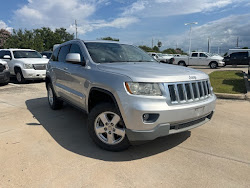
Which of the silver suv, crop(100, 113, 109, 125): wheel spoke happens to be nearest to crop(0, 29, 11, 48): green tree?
the silver suv

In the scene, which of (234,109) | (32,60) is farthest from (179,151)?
(32,60)

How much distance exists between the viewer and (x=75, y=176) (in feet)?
8.26

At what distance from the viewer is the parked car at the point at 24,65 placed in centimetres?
977

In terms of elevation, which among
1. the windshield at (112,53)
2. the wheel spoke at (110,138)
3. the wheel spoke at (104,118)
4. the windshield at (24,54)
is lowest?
the wheel spoke at (110,138)

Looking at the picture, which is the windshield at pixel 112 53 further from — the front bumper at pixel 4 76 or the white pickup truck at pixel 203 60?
the white pickup truck at pixel 203 60

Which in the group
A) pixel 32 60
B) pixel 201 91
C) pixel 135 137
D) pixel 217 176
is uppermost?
pixel 32 60

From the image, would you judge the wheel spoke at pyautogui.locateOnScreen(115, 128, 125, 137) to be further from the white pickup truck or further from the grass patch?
the white pickup truck

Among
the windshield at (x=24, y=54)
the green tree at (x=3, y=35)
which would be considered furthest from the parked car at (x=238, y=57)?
the green tree at (x=3, y=35)

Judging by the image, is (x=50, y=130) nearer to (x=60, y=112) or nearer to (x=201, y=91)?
(x=60, y=112)

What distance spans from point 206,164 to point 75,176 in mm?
1743

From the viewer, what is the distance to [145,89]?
2631 millimetres

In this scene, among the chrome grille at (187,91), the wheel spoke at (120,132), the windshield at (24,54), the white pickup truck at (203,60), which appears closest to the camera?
the chrome grille at (187,91)

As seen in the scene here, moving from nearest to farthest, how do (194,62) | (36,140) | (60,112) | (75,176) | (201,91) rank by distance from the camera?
(75,176) < (201,91) < (36,140) < (60,112) < (194,62)

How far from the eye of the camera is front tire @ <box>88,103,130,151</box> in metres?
2.89
